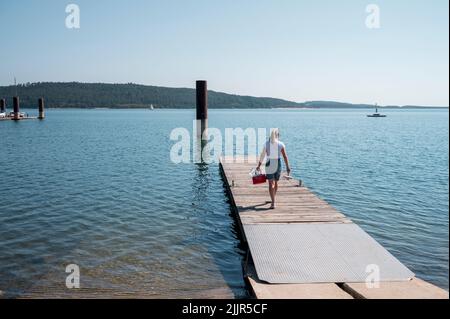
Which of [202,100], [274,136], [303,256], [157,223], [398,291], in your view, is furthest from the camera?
[202,100]

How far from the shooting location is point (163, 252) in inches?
354

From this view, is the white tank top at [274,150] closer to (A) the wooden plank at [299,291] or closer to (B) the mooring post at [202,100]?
(A) the wooden plank at [299,291]

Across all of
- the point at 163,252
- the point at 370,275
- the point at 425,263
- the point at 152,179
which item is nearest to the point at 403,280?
the point at 370,275

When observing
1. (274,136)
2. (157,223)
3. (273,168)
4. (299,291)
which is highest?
(274,136)

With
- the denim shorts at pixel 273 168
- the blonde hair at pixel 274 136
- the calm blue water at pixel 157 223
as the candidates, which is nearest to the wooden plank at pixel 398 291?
the calm blue water at pixel 157 223

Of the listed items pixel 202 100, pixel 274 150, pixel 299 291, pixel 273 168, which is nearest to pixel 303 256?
pixel 299 291

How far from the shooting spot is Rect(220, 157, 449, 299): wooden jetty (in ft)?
18.0

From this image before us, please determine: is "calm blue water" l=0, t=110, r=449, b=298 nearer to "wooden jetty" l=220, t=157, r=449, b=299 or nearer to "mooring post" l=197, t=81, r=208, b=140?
"wooden jetty" l=220, t=157, r=449, b=299

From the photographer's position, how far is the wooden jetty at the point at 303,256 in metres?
5.50

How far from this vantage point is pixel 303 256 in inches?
268

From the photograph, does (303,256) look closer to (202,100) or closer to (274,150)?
(274,150)

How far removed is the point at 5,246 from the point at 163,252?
378 cm

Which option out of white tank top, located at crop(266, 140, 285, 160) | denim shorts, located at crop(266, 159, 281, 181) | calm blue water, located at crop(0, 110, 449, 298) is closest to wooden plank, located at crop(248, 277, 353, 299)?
calm blue water, located at crop(0, 110, 449, 298)
